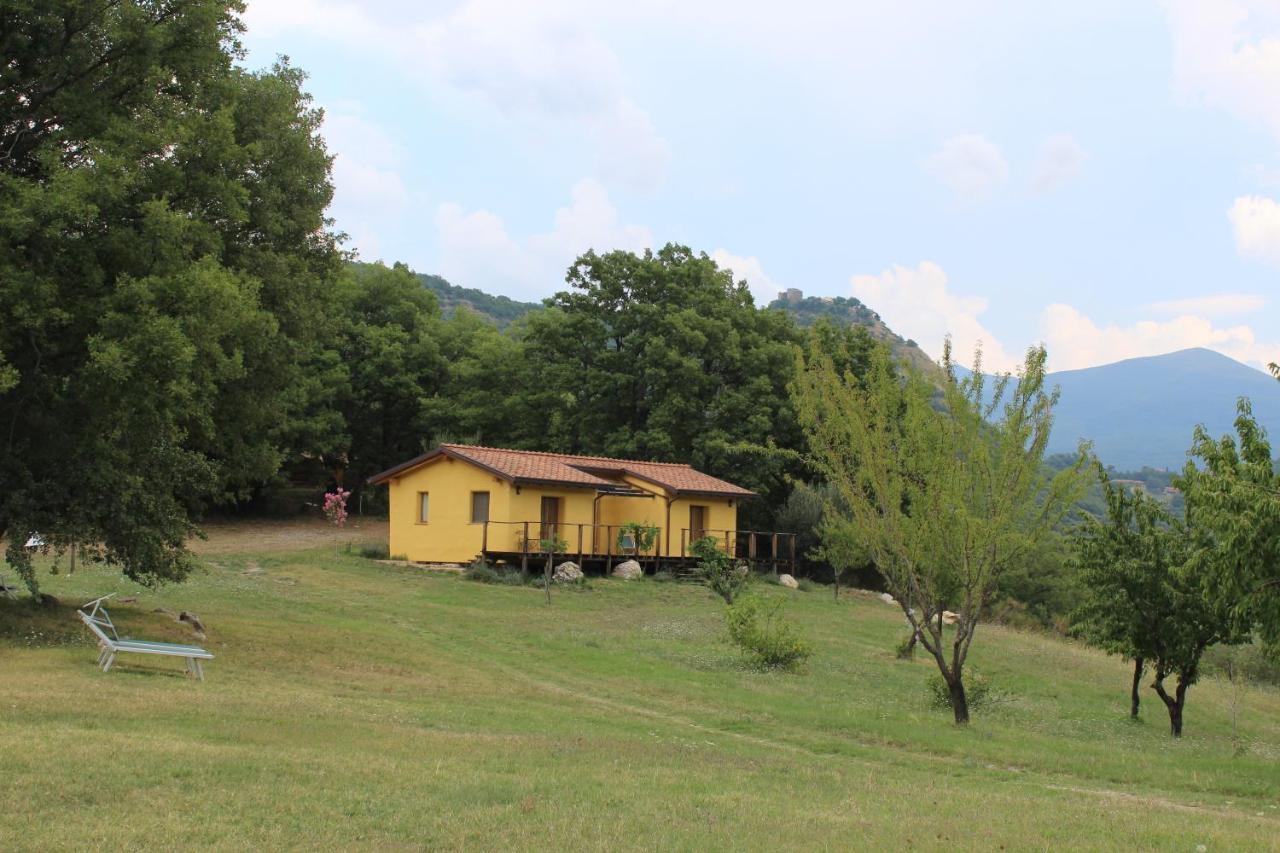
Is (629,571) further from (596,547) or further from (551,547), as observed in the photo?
(551,547)

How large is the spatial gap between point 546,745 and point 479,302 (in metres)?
105

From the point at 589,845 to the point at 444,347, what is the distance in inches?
1941

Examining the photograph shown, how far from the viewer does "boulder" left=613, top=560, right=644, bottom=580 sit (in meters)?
35.4

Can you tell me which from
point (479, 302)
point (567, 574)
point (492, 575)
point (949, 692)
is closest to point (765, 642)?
Result: point (949, 692)

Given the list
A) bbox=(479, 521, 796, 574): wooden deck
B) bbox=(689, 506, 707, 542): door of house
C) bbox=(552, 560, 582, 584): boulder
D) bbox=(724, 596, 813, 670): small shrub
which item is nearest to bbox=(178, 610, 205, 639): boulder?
bbox=(724, 596, 813, 670): small shrub

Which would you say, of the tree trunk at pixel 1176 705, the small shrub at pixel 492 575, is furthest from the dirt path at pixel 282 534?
the tree trunk at pixel 1176 705

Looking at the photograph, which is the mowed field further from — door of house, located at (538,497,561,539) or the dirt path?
the dirt path

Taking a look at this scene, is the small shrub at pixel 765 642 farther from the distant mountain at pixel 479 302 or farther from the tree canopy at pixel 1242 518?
the distant mountain at pixel 479 302

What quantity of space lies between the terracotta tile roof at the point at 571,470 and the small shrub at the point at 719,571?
2267 millimetres

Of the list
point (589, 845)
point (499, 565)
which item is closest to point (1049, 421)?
point (589, 845)

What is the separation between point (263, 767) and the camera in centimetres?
864

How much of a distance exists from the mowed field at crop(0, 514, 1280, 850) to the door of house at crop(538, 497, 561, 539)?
985 centimetres

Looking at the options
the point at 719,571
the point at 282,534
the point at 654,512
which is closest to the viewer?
the point at 719,571

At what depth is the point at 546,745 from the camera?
11.0 m
